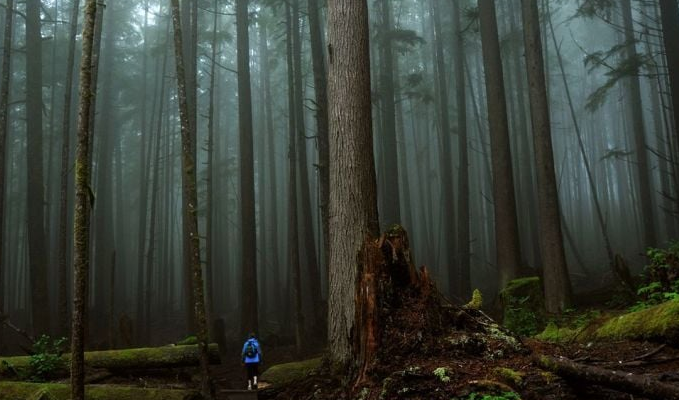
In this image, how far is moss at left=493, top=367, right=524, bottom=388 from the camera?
4.69m

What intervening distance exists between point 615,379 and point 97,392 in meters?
7.81

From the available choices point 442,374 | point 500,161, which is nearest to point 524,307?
point 500,161

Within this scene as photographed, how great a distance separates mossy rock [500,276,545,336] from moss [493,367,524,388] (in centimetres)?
511

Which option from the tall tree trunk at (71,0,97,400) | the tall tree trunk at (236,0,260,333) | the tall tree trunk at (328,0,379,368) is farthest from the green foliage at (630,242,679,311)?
the tall tree trunk at (236,0,260,333)

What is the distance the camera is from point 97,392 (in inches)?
326

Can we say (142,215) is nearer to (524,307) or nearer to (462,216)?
(462,216)

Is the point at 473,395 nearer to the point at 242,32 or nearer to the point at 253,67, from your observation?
the point at 242,32

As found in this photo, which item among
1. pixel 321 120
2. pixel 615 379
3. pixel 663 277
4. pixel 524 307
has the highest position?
pixel 321 120

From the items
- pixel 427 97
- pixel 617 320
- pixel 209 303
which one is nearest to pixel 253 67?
pixel 427 97

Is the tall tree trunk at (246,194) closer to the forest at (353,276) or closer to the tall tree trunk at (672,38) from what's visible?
the forest at (353,276)

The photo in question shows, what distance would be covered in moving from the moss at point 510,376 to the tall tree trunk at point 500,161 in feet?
25.8

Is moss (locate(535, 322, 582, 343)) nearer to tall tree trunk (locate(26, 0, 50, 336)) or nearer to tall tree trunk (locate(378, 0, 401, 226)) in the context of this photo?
tall tree trunk (locate(378, 0, 401, 226))

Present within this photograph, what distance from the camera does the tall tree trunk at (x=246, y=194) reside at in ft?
53.3

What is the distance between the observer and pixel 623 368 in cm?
471
